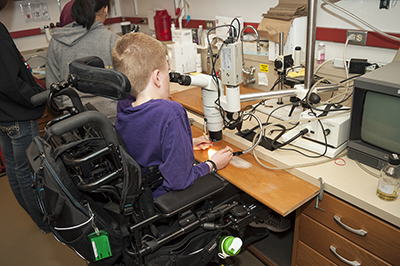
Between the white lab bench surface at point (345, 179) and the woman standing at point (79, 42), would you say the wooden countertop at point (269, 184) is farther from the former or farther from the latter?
the woman standing at point (79, 42)

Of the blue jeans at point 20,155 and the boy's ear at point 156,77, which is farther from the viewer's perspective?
the blue jeans at point 20,155

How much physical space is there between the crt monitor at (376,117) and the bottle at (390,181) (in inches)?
4.4

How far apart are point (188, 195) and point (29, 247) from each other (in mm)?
1529

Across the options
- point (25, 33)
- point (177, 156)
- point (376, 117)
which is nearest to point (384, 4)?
point (376, 117)

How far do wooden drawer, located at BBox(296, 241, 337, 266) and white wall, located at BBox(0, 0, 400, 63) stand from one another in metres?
1.09

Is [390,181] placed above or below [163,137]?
below

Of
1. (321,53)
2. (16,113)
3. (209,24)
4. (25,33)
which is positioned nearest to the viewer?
(16,113)

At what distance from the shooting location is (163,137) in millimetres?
1075

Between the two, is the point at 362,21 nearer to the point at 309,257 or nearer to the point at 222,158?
the point at 222,158

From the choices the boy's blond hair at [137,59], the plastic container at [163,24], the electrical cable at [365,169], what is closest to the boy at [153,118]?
the boy's blond hair at [137,59]

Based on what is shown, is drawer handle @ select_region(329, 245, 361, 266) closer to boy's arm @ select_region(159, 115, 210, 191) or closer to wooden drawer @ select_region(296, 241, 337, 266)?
wooden drawer @ select_region(296, 241, 337, 266)

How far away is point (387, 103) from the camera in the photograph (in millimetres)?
1067

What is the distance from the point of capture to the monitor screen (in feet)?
3.48

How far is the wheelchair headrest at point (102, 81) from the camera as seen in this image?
0.77 meters
